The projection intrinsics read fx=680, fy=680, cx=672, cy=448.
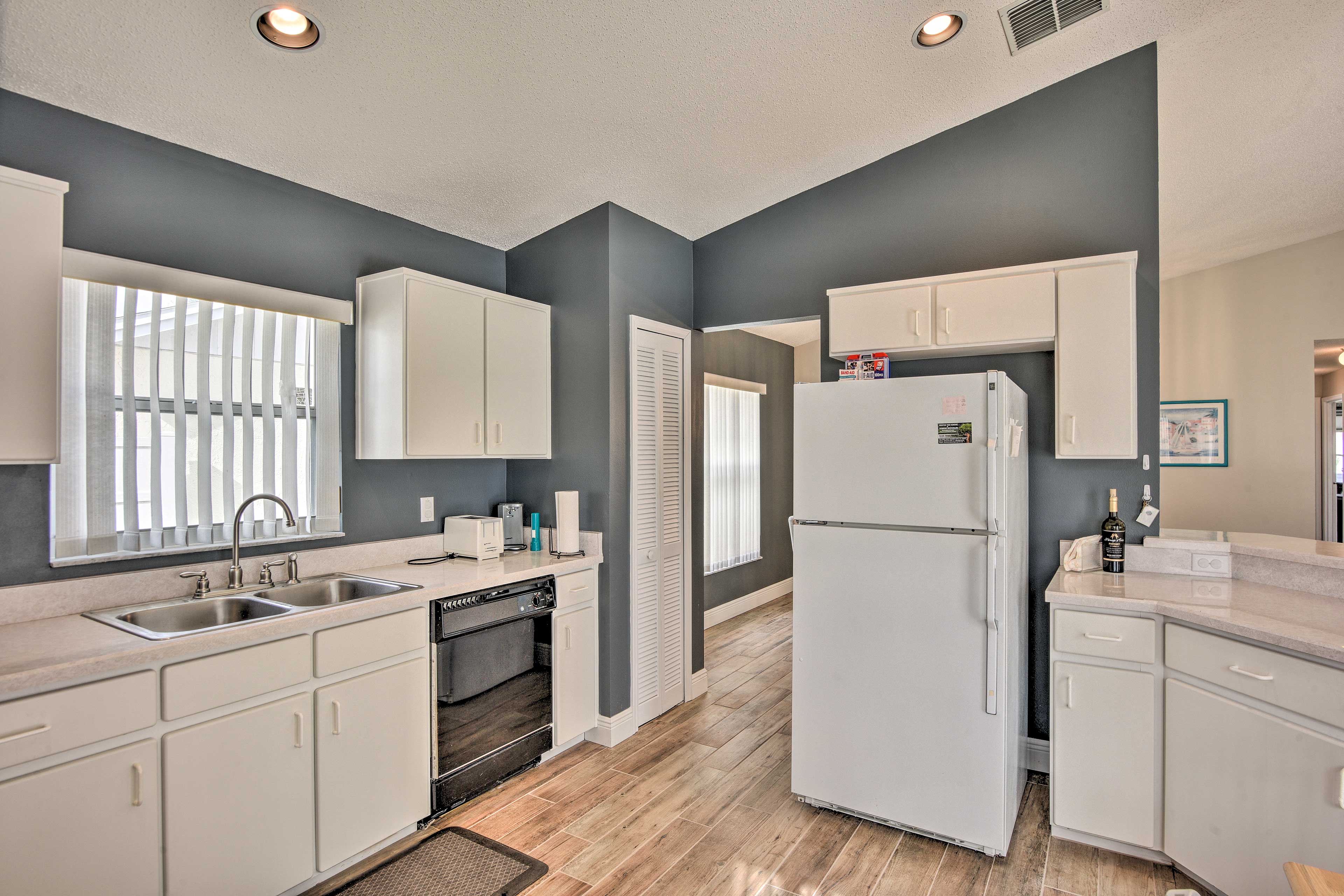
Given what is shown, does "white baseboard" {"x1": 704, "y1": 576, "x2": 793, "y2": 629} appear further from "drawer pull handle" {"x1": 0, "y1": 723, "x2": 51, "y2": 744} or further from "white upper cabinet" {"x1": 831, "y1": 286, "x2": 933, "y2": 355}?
"drawer pull handle" {"x1": 0, "y1": 723, "x2": 51, "y2": 744}

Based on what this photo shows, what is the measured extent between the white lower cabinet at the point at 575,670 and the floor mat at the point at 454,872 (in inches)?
27.6

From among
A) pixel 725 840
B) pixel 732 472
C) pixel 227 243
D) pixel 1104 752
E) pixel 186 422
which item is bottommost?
pixel 725 840

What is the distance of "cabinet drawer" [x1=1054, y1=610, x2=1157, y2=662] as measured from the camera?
2.29 metres

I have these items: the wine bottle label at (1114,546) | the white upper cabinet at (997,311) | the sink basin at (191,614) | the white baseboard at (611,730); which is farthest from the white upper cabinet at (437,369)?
the wine bottle label at (1114,546)

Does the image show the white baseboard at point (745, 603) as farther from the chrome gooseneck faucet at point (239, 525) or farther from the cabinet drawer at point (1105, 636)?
the chrome gooseneck faucet at point (239, 525)

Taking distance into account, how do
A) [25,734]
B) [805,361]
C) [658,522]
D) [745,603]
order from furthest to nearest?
[805,361] → [745,603] → [658,522] → [25,734]

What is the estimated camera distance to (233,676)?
195 cm

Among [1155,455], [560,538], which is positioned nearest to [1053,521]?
[1155,455]

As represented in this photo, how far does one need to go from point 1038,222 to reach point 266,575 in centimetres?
351

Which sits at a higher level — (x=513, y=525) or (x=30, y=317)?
(x=30, y=317)

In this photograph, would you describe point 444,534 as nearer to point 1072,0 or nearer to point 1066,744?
point 1066,744

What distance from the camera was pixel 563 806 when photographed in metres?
2.69

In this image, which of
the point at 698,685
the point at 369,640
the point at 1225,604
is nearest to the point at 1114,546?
the point at 1225,604

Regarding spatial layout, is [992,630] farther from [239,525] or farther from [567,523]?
[239,525]
